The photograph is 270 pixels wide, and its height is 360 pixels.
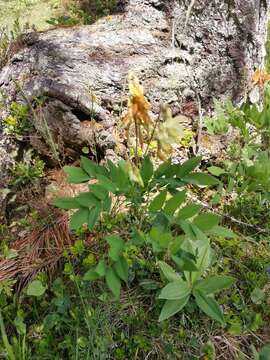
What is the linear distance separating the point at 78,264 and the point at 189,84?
4.35 ft

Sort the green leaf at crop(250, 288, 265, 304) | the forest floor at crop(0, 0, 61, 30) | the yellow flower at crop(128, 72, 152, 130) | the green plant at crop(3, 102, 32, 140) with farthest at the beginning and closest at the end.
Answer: the forest floor at crop(0, 0, 61, 30) < the green plant at crop(3, 102, 32, 140) < the green leaf at crop(250, 288, 265, 304) < the yellow flower at crop(128, 72, 152, 130)

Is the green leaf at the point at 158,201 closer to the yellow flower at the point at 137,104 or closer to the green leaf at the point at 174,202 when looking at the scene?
the green leaf at the point at 174,202

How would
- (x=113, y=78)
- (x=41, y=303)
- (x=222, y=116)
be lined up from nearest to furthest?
(x=41, y=303) < (x=222, y=116) < (x=113, y=78)

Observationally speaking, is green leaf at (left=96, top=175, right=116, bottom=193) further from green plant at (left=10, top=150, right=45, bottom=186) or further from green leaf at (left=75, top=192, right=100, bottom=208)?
green plant at (left=10, top=150, right=45, bottom=186)

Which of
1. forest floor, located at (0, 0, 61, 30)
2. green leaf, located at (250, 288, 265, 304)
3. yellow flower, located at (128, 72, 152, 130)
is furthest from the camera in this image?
forest floor, located at (0, 0, 61, 30)

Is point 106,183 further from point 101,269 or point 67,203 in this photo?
point 101,269

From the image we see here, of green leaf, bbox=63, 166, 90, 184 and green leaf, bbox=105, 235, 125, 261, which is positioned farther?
green leaf, bbox=63, 166, 90, 184

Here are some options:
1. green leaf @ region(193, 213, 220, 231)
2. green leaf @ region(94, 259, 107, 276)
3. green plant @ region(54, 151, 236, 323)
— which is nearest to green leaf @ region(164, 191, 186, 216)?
green plant @ region(54, 151, 236, 323)

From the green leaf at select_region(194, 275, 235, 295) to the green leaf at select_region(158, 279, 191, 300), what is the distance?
4 cm

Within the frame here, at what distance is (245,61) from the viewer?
2.78 m

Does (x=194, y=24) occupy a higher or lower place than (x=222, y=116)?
higher

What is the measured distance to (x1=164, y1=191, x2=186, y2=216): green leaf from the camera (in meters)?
1.63

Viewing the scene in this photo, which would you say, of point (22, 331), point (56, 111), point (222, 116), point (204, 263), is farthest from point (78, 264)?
point (222, 116)

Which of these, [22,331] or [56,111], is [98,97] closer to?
[56,111]
